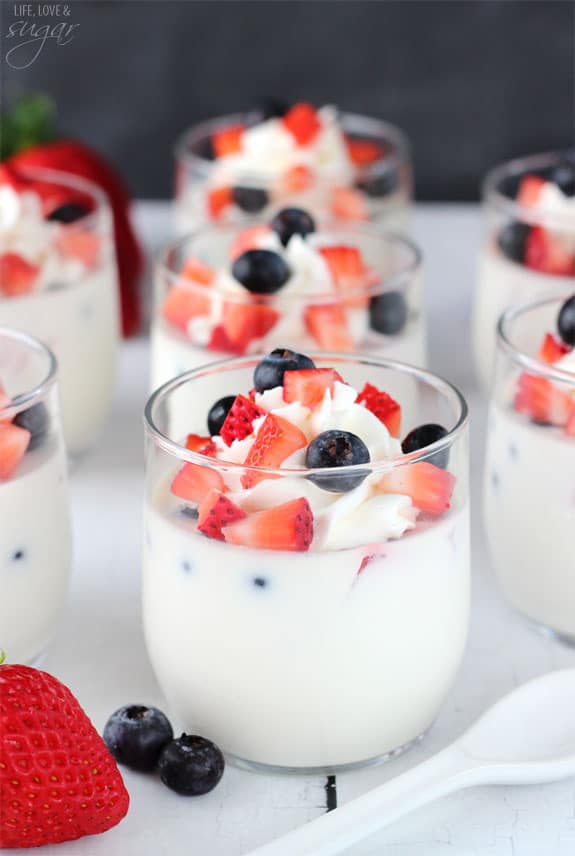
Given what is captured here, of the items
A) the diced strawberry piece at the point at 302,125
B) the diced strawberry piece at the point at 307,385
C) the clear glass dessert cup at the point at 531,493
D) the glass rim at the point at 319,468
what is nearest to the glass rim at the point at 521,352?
the clear glass dessert cup at the point at 531,493

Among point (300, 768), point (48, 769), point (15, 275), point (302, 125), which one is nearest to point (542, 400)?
point (300, 768)

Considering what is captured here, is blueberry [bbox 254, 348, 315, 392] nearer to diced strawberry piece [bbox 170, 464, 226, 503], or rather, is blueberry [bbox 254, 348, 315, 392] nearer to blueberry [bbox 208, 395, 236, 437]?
blueberry [bbox 208, 395, 236, 437]

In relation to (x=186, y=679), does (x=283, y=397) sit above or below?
above

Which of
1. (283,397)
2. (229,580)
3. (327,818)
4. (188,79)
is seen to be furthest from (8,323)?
(188,79)

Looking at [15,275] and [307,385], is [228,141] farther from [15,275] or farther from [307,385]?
[307,385]

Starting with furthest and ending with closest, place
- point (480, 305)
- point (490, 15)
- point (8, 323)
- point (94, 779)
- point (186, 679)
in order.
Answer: point (490, 15) → point (480, 305) → point (8, 323) → point (186, 679) → point (94, 779)

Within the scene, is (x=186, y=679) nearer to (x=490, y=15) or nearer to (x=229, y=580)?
(x=229, y=580)
